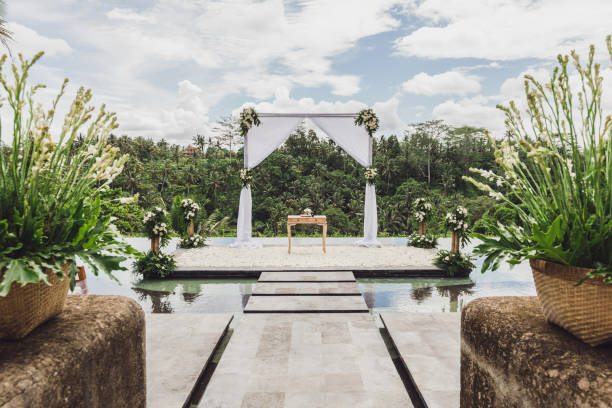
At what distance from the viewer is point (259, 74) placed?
1412 cm

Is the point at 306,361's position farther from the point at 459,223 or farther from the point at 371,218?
the point at 371,218

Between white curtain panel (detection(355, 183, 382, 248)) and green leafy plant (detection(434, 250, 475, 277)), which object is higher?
white curtain panel (detection(355, 183, 382, 248))

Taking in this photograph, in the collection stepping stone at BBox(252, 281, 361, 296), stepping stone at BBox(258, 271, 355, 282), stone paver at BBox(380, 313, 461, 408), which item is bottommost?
stone paver at BBox(380, 313, 461, 408)

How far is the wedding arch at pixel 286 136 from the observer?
7.77 metres

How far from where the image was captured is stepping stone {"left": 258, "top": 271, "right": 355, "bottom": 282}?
17.5 ft

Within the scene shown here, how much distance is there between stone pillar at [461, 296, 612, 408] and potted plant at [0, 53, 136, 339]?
1.37m

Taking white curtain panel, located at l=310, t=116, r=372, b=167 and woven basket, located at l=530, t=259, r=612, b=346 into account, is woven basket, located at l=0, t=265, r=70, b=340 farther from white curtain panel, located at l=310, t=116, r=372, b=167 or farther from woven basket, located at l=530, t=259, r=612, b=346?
white curtain panel, located at l=310, t=116, r=372, b=167

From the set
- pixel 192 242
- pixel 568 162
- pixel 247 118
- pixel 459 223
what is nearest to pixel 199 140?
pixel 192 242

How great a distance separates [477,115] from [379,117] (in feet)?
75.9

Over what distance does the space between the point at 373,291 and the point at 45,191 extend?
4458 millimetres

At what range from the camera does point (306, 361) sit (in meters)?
2.79

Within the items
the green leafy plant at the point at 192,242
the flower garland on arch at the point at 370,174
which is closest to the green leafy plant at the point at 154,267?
the green leafy plant at the point at 192,242

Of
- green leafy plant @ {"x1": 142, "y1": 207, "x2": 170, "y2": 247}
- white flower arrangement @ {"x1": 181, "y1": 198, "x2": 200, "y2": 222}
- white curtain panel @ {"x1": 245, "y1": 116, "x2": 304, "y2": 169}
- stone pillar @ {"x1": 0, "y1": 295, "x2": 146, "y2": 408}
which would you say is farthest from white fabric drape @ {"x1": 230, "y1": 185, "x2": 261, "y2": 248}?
stone pillar @ {"x1": 0, "y1": 295, "x2": 146, "y2": 408}

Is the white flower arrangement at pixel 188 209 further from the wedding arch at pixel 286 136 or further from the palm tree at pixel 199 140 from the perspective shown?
the palm tree at pixel 199 140
